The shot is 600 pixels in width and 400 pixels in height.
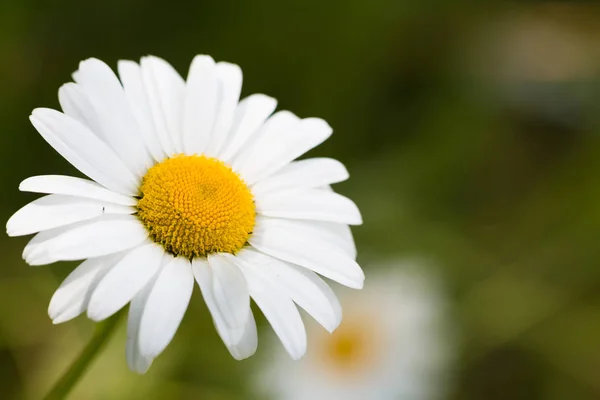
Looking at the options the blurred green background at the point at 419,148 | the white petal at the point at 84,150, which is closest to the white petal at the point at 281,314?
the white petal at the point at 84,150

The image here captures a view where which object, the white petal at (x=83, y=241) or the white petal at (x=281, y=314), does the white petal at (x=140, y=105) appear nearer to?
the white petal at (x=83, y=241)

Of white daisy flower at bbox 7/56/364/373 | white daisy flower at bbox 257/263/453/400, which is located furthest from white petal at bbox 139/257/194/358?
white daisy flower at bbox 257/263/453/400

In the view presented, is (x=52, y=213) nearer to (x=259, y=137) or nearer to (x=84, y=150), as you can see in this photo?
(x=84, y=150)

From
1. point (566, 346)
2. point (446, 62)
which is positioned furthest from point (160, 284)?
point (446, 62)

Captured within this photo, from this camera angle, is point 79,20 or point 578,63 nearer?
point 79,20

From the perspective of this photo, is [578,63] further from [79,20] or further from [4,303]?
[4,303]

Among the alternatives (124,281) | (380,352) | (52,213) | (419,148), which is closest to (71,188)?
Answer: (52,213)

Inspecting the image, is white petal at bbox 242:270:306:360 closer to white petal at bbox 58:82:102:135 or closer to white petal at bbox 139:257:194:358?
white petal at bbox 139:257:194:358
